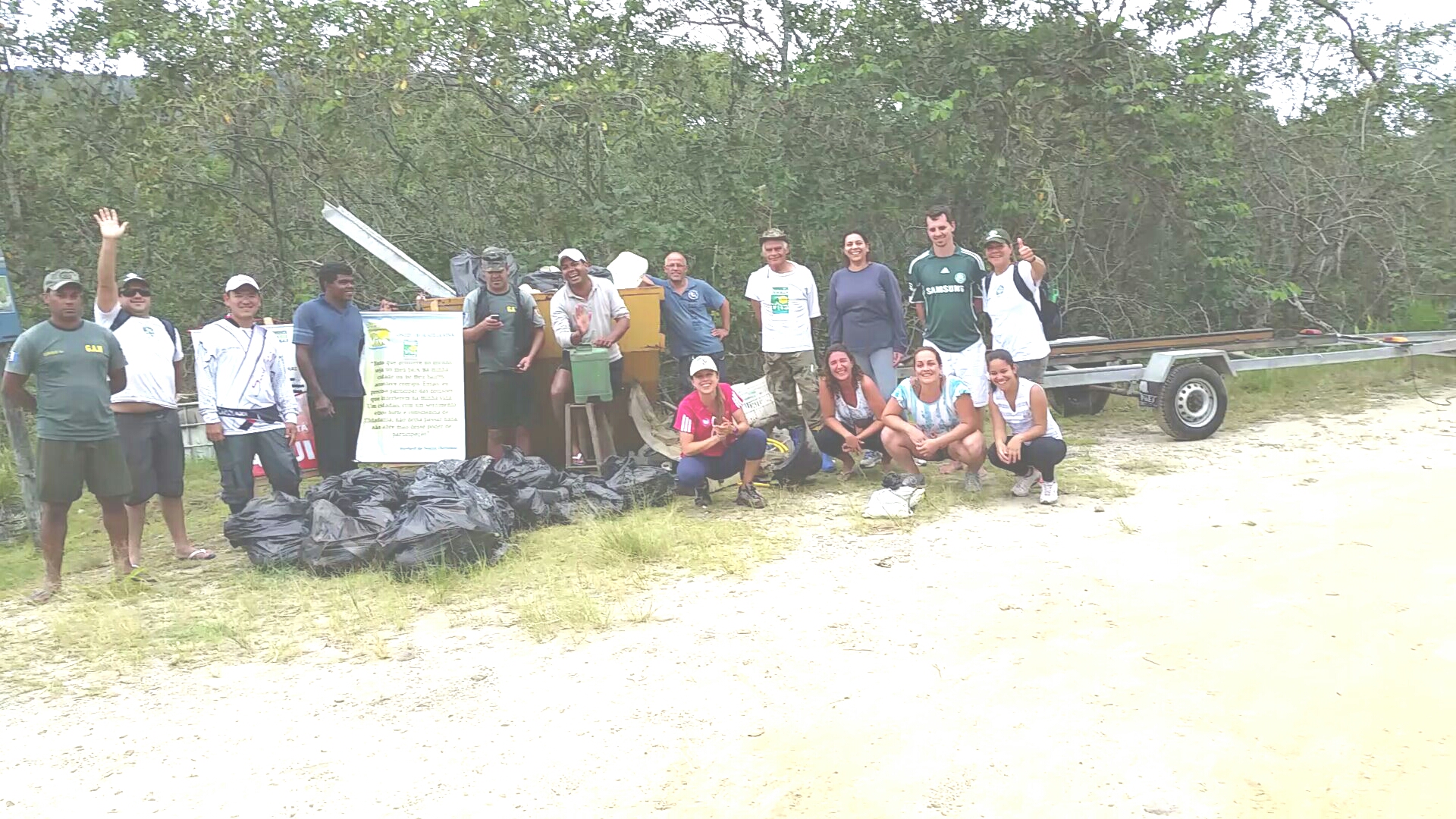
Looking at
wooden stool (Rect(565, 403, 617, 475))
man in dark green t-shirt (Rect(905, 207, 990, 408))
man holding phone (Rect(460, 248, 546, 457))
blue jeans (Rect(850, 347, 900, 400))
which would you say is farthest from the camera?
wooden stool (Rect(565, 403, 617, 475))

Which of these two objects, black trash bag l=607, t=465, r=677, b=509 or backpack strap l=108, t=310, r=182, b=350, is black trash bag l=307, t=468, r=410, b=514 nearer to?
backpack strap l=108, t=310, r=182, b=350

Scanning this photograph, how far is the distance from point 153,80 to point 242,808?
9329 millimetres

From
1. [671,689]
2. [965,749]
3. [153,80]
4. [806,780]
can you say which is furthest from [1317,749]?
[153,80]


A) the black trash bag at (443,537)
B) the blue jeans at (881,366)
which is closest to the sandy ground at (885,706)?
the black trash bag at (443,537)

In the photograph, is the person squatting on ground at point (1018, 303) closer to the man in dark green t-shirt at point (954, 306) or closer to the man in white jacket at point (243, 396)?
the man in dark green t-shirt at point (954, 306)

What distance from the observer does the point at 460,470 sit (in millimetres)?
6707

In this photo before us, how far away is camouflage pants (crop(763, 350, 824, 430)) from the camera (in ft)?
25.7

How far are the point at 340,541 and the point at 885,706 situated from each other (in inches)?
127

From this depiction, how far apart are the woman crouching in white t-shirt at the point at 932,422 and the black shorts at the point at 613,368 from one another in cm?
204

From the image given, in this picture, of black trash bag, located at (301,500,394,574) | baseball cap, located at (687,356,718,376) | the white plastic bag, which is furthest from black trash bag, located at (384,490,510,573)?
the white plastic bag

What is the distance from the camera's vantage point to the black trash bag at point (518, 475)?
6.68 metres

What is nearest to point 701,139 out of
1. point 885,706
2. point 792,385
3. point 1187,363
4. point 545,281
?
point 545,281

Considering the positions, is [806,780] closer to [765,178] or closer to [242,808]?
[242,808]

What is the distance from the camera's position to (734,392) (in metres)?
7.53
